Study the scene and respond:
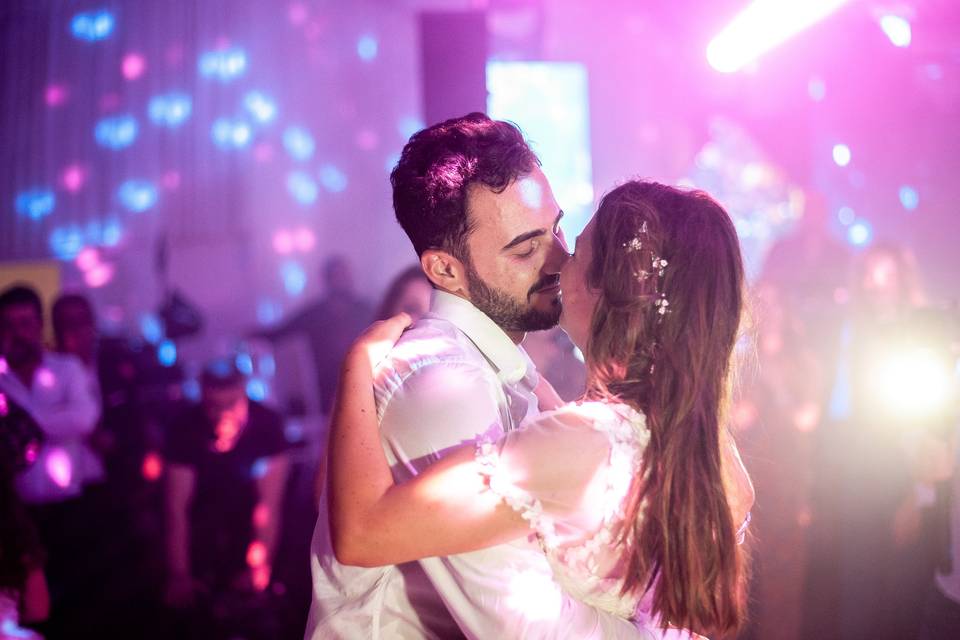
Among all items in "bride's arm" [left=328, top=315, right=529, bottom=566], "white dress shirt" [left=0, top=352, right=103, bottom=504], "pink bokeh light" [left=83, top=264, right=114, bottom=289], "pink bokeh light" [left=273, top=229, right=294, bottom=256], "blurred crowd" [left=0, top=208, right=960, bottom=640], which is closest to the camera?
"bride's arm" [left=328, top=315, right=529, bottom=566]

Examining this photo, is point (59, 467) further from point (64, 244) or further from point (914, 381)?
point (914, 381)

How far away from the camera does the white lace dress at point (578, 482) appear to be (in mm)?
1101

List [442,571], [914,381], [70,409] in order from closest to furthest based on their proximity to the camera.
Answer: [442,571], [914,381], [70,409]

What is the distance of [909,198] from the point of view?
5.27 metres

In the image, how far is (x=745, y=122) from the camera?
6.31 meters

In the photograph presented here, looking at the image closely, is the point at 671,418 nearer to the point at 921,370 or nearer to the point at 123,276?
the point at 921,370

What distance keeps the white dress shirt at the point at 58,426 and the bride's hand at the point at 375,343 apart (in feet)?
8.66

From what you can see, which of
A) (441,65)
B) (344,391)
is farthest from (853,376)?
(344,391)

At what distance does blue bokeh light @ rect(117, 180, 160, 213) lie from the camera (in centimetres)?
546

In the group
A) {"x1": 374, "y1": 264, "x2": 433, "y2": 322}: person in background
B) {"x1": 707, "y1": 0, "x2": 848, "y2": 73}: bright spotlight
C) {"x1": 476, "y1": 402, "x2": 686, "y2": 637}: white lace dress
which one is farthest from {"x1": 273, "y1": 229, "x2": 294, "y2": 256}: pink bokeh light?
{"x1": 476, "y1": 402, "x2": 686, "y2": 637}: white lace dress

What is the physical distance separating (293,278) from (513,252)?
14.8 feet

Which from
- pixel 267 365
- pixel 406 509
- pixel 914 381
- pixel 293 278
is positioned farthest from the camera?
pixel 293 278

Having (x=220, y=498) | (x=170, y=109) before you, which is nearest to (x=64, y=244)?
(x=170, y=109)

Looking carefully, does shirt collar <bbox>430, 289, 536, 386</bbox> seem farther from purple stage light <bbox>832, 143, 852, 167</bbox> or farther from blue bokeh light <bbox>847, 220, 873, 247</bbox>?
purple stage light <bbox>832, 143, 852, 167</bbox>
